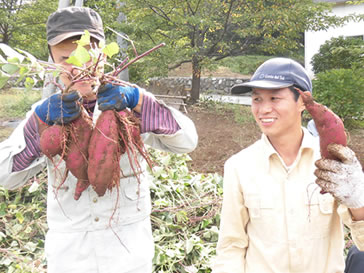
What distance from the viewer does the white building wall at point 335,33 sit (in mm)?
13414

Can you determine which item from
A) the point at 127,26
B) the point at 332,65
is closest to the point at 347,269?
the point at 127,26

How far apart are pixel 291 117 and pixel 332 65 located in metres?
11.3

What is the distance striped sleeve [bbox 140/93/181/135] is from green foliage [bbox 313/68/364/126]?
6019 mm

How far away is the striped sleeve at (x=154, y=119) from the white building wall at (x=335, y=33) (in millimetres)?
13603

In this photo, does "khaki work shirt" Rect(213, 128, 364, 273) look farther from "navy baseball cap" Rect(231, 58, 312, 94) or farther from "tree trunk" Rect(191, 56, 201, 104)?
"tree trunk" Rect(191, 56, 201, 104)

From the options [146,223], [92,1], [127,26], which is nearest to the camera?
[146,223]

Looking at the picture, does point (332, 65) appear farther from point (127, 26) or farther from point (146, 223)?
point (146, 223)

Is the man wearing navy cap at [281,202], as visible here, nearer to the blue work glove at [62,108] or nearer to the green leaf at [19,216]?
the blue work glove at [62,108]

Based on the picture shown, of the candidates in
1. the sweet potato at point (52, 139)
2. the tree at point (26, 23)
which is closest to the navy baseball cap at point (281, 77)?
the sweet potato at point (52, 139)

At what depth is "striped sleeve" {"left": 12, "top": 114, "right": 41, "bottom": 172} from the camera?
51.3 inches

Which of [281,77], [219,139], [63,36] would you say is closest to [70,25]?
[63,36]

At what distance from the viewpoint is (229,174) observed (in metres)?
1.36

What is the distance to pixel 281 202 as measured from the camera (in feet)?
4.19

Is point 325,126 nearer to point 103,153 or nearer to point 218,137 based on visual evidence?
point 103,153
